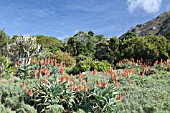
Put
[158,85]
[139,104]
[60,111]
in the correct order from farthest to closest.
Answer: [158,85] < [139,104] < [60,111]

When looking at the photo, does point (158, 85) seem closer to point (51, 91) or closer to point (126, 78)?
point (126, 78)

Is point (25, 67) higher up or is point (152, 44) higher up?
point (152, 44)

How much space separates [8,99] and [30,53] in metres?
10.7

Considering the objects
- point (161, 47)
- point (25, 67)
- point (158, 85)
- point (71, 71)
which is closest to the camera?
point (158, 85)

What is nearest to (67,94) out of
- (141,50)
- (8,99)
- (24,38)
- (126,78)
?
(8,99)

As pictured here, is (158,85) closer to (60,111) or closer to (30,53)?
(60,111)

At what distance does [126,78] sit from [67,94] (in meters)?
3.83

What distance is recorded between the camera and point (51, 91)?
5832 millimetres

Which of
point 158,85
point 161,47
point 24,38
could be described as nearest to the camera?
point 158,85

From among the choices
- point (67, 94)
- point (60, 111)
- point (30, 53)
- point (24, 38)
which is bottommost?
point (60, 111)

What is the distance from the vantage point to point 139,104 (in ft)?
19.4

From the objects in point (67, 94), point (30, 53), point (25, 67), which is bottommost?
point (67, 94)

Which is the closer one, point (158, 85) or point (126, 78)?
point (158, 85)

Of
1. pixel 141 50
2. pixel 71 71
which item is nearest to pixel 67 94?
pixel 71 71
